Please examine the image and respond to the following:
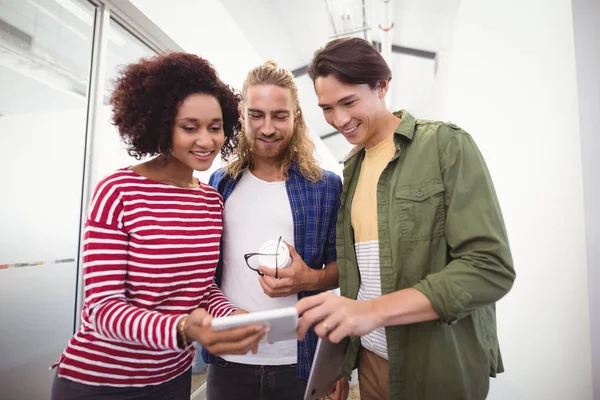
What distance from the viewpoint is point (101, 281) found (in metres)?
0.84

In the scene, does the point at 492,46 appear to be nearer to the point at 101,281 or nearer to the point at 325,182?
the point at 325,182

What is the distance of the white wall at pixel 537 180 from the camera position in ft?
4.25

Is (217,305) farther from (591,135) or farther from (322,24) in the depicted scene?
(322,24)

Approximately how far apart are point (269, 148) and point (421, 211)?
711mm

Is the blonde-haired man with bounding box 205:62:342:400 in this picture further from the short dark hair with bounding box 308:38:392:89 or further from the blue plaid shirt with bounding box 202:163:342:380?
the short dark hair with bounding box 308:38:392:89

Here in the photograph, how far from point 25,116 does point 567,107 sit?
218 centimetres

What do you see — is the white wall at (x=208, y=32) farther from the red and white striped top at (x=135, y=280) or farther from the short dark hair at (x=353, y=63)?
the red and white striped top at (x=135, y=280)

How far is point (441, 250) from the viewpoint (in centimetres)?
91

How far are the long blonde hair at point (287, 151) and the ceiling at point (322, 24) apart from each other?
1.75 m

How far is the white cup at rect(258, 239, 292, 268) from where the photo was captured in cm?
110

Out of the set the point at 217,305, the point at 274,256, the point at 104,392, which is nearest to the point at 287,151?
the point at 274,256

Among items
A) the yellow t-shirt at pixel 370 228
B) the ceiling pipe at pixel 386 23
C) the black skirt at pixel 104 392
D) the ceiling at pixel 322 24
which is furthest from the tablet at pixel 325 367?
the ceiling pipe at pixel 386 23

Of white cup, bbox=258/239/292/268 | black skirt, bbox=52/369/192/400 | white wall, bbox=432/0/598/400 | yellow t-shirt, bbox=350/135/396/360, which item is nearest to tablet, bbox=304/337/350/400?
yellow t-shirt, bbox=350/135/396/360

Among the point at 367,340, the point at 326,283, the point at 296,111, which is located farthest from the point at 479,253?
the point at 296,111
